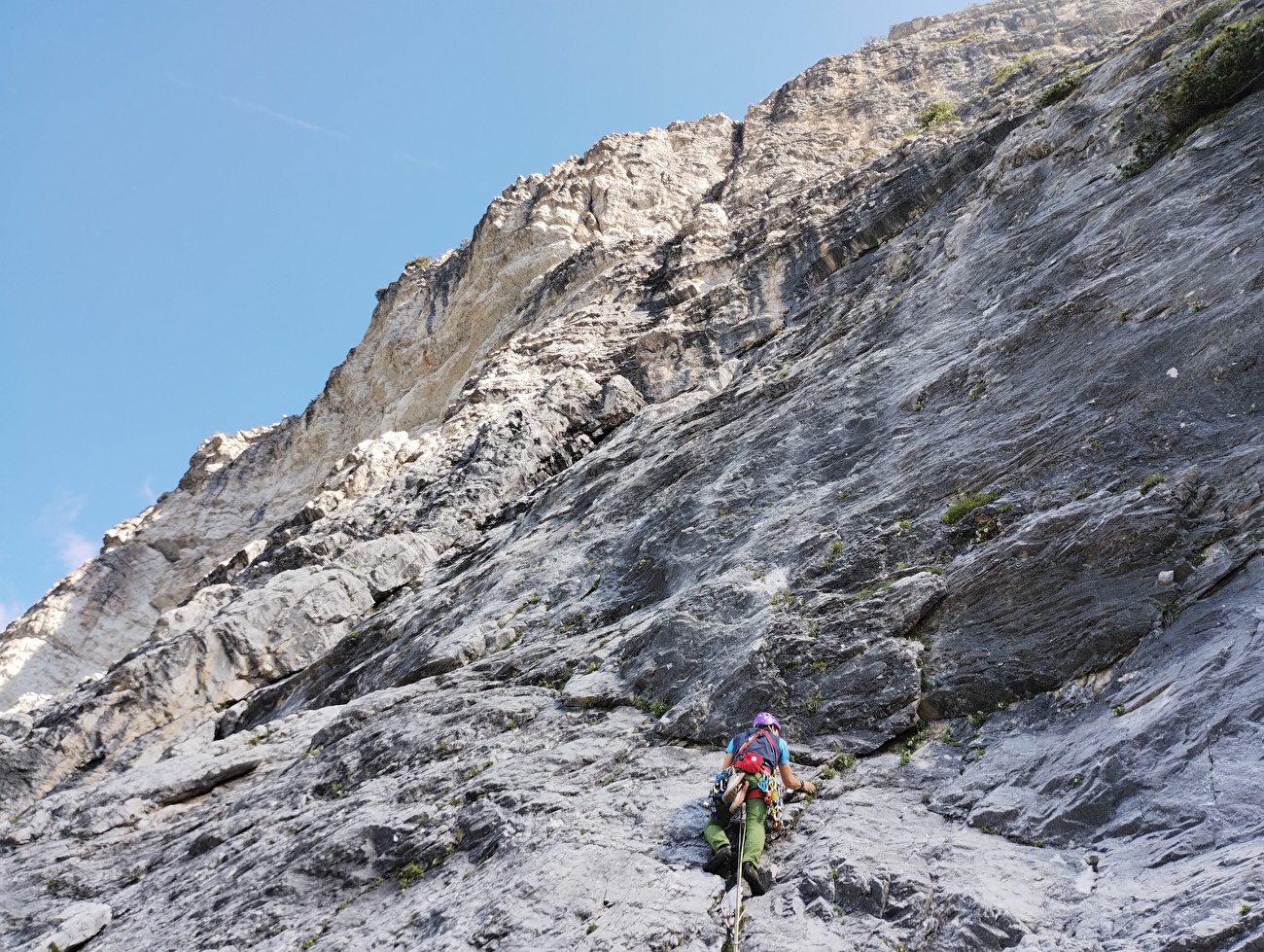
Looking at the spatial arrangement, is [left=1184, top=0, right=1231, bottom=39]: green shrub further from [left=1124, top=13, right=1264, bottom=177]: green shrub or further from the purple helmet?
the purple helmet

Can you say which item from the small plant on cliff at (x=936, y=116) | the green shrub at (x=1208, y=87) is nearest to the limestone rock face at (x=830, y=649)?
the green shrub at (x=1208, y=87)

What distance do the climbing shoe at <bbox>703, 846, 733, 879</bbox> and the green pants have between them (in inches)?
2.2

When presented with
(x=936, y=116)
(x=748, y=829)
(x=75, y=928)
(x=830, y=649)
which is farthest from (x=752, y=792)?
(x=936, y=116)

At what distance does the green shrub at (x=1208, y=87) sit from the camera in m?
15.5

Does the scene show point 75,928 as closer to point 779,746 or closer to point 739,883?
point 739,883

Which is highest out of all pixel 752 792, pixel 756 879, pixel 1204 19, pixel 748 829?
pixel 1204 19

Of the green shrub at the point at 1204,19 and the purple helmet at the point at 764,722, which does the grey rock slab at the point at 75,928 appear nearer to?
the purple helmet at the point at 764,722

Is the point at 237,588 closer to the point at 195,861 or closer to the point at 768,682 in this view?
the point at 195,861

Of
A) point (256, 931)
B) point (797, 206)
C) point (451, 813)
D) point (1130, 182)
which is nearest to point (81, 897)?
point (256, 931)

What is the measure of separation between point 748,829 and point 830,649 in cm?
292

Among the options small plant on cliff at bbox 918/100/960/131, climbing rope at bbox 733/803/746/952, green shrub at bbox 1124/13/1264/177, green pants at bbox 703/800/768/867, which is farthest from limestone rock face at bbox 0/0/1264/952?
small plant on cliff at bbox 918/100/960/131

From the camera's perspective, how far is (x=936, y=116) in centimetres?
4172

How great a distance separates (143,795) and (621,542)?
28.9 feet

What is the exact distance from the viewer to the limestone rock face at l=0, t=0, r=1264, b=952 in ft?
23.5
